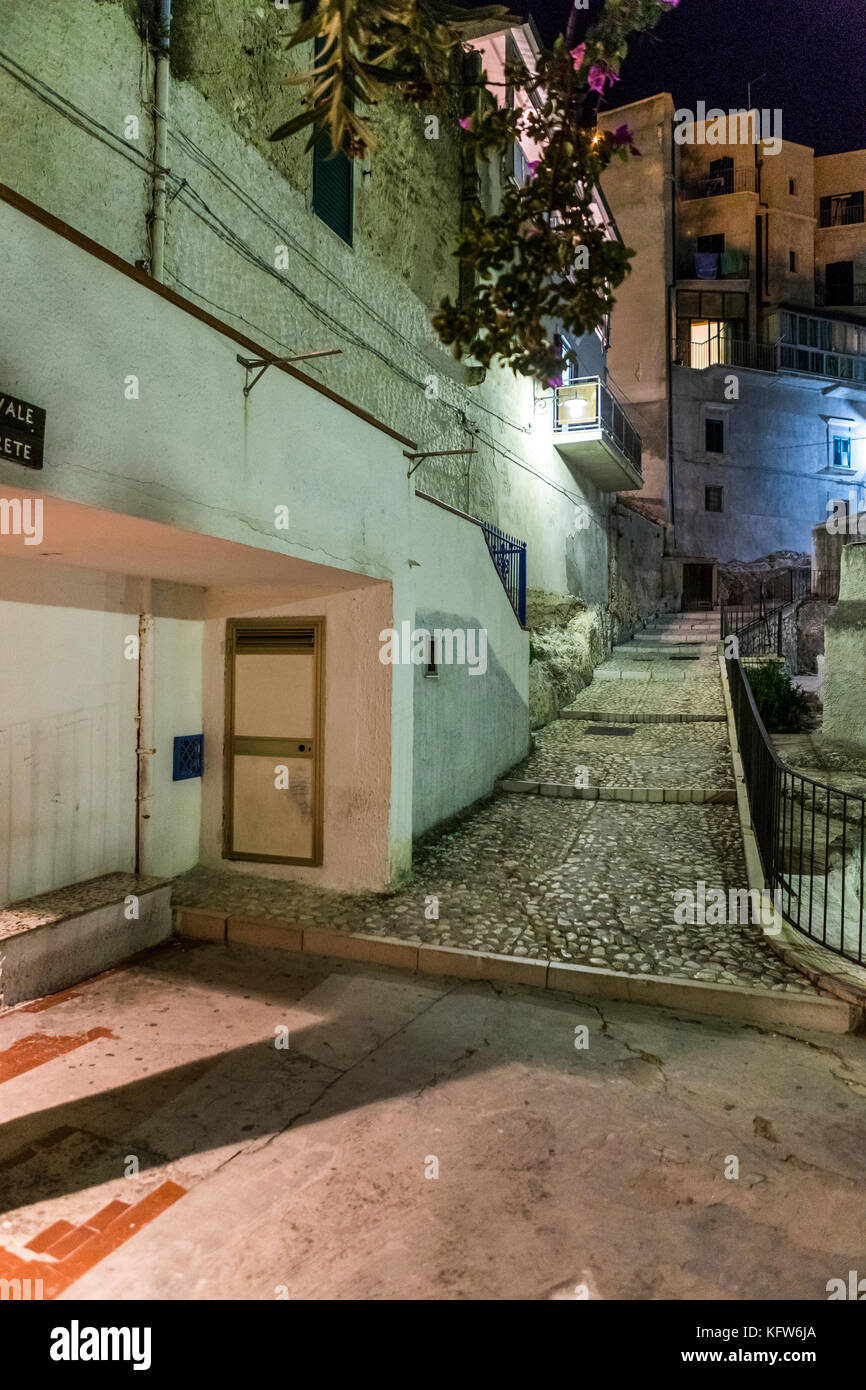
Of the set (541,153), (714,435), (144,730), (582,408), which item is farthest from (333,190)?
(714,435)

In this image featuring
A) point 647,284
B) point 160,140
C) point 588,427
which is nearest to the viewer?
point 160,140

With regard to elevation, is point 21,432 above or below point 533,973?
above

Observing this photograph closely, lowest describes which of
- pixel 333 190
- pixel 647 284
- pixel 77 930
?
pixel 77 930

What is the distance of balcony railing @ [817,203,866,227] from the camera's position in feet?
103

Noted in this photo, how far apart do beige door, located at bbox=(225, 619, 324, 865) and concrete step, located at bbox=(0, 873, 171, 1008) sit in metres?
1.15

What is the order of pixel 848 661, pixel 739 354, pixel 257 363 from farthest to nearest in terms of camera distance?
Result: pixel 739 354 < pixel 848 661 < pixel 257 363

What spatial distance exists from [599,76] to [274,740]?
5168mm

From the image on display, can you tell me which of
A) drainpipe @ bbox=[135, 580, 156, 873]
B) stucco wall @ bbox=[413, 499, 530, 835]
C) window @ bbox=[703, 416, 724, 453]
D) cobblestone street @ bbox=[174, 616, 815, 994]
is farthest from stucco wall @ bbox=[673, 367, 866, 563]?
drainpipe @ bbox=[135, 580, 156, 873]

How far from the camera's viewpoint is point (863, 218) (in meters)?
31.2

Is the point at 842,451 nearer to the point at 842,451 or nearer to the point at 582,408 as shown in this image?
the point at 842,451

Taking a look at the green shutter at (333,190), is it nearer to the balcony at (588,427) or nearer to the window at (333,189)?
the window at (333,189)

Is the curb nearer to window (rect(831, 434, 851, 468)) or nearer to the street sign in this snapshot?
the street sign

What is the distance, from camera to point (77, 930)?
4.96m
